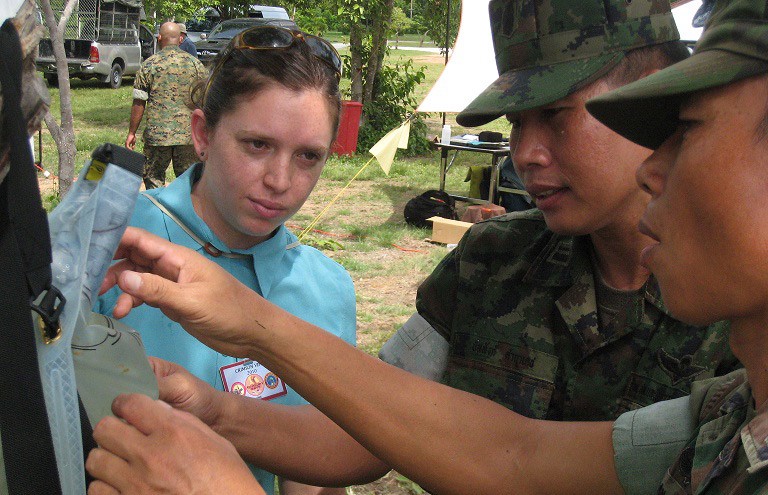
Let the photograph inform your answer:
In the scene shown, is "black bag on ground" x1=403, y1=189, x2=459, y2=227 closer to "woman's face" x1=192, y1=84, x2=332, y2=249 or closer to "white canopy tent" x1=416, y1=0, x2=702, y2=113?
"white canopy tent" x1=416, y1=0, x2=702, y2=113

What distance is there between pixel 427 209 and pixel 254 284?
7.24 metres

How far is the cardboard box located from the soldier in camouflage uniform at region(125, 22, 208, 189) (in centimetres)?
289

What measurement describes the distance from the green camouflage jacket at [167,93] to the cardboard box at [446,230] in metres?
2.96

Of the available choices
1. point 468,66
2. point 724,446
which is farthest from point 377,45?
point 724,446

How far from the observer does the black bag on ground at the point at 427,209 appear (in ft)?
30.8

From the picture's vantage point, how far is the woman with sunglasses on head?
7.26 ft

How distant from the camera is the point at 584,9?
6.18 feet

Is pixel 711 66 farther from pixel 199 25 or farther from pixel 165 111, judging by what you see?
pixel 199 25

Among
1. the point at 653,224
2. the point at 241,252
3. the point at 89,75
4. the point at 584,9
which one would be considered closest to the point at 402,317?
the point at 241,252

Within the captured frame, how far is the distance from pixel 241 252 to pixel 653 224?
1296 mm

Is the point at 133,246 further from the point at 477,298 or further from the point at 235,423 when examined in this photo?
the point at 477,298

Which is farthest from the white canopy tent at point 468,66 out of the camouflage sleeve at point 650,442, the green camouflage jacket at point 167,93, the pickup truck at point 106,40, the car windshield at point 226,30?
the car windshield at point 226,30

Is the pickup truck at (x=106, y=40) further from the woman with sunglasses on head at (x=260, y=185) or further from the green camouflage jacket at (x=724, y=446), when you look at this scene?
the green camouflage jacket at (x=724, y=446)

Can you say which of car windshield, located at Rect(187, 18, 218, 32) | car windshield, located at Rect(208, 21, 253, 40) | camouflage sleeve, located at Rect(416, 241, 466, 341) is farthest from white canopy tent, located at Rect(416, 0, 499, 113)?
car windshield, located at Rect(187, 18, 218, 32)
